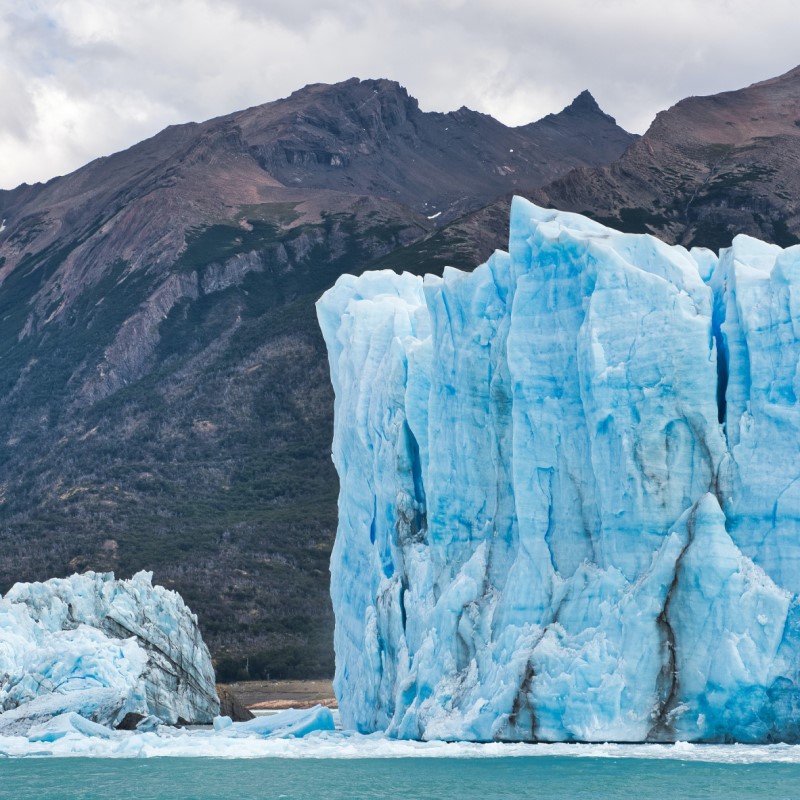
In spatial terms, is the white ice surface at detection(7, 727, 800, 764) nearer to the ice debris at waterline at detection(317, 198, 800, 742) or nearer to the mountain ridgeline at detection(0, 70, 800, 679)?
the ice debris at waterline at detection(317, 198, 800, 742)

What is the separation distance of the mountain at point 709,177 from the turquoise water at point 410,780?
10167cm

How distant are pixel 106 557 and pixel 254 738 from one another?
191 feet

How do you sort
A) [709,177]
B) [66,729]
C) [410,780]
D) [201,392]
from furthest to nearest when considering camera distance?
[709,177] < [201,392] < [66,729] < [410,780]

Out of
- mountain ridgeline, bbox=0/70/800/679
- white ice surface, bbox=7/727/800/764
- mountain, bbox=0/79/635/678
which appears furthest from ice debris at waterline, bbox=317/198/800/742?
mountain ridgeline, bbox=0/70/800/679

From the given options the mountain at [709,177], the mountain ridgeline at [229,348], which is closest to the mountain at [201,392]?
the mountain ridgeline at [229,348]

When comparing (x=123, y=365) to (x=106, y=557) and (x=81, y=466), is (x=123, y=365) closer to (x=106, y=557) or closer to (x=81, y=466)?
(x=81, y=466)

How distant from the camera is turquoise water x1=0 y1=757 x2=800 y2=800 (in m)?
26.0

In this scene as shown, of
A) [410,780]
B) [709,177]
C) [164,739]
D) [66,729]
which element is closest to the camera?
[410,780]

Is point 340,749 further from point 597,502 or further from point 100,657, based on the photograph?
point 100,657

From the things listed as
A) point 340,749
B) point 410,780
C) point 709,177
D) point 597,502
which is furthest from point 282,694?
point 709,177

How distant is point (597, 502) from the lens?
1235 inches

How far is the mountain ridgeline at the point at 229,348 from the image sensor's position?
93938mm

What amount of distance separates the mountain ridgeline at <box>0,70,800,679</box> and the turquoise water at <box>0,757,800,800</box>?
46.9 metres

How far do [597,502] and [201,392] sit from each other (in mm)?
99566
